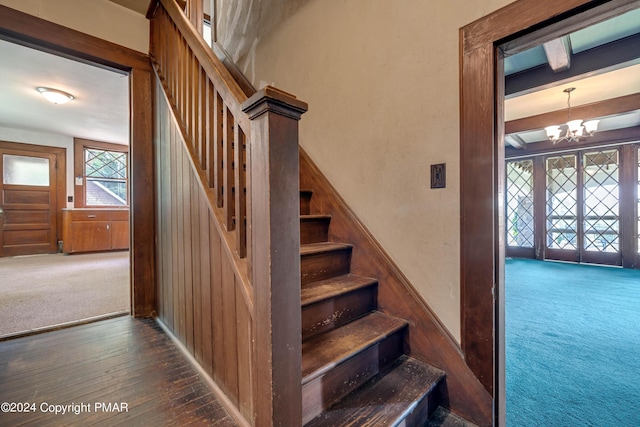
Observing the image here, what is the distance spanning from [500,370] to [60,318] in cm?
300

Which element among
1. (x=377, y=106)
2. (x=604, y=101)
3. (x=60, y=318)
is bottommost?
(x=60, y=318)

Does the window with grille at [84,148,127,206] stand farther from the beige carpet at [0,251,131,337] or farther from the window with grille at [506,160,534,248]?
the window with grille at [506,160,534,248]

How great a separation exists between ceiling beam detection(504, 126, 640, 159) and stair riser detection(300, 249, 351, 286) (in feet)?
12.9

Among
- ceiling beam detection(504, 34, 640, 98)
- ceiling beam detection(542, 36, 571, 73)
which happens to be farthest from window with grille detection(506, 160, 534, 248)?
ceiling beam detection(542, 36, 571, 73)

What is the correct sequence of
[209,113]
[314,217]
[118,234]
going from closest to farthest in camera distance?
[209,113] → [314,217] → [118,234]

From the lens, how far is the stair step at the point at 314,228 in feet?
5.62

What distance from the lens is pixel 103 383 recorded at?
4.28ft

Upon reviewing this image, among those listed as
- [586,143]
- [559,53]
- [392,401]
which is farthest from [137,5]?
[586,143]

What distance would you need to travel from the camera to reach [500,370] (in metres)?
1.13

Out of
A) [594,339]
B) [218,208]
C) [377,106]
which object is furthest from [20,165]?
[594,339]

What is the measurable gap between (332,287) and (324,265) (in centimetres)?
18

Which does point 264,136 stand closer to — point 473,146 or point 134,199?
point 473,146

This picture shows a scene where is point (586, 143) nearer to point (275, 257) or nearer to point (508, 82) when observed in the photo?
point (508, 82)

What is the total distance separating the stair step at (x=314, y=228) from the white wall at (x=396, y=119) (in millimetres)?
240
